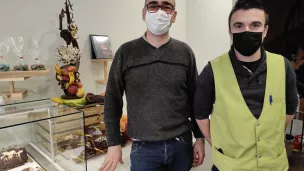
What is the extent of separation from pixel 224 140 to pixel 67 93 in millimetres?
1278

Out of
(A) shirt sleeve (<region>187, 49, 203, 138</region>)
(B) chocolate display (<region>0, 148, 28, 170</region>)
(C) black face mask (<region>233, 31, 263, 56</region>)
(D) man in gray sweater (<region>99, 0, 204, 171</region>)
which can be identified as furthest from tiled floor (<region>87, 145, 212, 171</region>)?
(C) black face mask (<region>233, 31, 263, 56</region>)

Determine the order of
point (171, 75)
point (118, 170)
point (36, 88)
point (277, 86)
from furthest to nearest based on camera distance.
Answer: point (36, 88) < point (118, 170) < point (171, 75) < point (277, 86)

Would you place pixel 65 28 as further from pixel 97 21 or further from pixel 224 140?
pixel 224 140

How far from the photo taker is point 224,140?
39.7 inches

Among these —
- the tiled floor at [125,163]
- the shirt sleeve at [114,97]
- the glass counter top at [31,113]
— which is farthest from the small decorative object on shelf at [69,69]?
the shirt sleeve at [114,97]

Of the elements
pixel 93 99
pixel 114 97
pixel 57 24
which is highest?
pixel 57 24

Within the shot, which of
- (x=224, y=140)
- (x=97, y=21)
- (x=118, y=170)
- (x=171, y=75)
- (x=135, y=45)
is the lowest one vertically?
(x=118, y=170)

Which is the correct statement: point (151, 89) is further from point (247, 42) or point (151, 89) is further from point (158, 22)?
point (247, 42)

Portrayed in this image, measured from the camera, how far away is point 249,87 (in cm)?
98

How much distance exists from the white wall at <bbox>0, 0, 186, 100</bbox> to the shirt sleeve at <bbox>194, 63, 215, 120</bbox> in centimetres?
146

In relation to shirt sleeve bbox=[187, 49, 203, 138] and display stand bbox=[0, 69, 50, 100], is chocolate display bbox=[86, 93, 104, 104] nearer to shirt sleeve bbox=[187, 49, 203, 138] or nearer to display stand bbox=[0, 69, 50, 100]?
display stand bbox=[0, 69, 50, 100]

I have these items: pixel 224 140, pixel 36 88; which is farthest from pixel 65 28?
pixel 224 140

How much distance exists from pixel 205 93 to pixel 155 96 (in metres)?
0.24

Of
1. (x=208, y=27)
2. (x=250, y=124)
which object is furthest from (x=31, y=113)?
(x=208, y=27)
